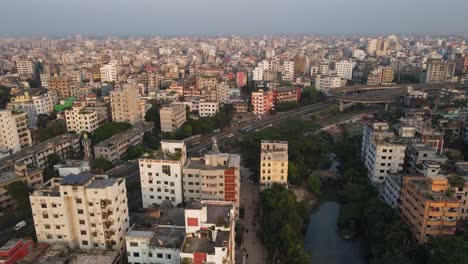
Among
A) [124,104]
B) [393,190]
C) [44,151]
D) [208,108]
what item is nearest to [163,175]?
[393,190]

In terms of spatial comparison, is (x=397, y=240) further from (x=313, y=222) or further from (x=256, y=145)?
(x=256, y=145)

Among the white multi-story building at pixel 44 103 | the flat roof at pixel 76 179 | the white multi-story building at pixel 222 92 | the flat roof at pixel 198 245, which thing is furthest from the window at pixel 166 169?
the white multi-story building at pixel 222 92

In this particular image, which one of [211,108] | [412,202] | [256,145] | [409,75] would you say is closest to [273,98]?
[211,108]

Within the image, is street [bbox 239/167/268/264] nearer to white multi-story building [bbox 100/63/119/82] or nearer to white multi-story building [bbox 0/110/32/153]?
white multi-story building [bbox 0/110/32/153]

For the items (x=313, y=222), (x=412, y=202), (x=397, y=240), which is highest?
(x=412, y=202)

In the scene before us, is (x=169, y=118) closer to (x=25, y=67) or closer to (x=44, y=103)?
(x=44, y=103)

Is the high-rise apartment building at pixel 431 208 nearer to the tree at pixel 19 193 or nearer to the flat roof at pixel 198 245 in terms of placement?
the flat roof at pixel 198 245
